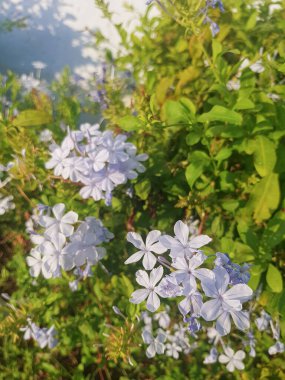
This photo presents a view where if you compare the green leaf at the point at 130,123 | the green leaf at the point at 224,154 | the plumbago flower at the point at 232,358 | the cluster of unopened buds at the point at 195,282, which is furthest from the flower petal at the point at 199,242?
the plumbago flower at the point at 232,358

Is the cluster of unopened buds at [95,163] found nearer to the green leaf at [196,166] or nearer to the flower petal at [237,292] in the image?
the green leaf at [196,166]

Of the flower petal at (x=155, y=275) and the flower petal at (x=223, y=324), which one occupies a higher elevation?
the flower petal at (x=223, y=324)

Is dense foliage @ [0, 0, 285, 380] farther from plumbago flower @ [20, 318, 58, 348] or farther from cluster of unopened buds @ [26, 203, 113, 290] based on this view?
cluster of unopened buds @ [26, 203, 113, 290]

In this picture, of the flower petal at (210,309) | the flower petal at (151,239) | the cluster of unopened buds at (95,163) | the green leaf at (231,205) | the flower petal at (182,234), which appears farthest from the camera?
the green leaf at (231,205)

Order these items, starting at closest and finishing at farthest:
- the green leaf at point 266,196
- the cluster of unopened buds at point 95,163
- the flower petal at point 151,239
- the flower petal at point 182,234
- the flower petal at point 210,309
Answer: the flower petal at point 210,309 < the flower petal at point 182,234 < the flower petal at point 151,239 < the cluster of unopened buds at point 95,163 < the green leaf at point 266,196

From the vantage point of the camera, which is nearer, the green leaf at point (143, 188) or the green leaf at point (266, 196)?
the green leaf at point (266, 196)

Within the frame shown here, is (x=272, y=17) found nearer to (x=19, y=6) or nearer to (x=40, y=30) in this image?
(x=40, y=30)

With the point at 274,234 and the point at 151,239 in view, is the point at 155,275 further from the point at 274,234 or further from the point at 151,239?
the point at 274,234

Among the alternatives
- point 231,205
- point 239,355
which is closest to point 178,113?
point 231,205

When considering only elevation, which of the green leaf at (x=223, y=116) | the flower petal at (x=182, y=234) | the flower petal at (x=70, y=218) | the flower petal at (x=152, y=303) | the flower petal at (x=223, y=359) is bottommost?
the flower petal at (x=223, y=359)
